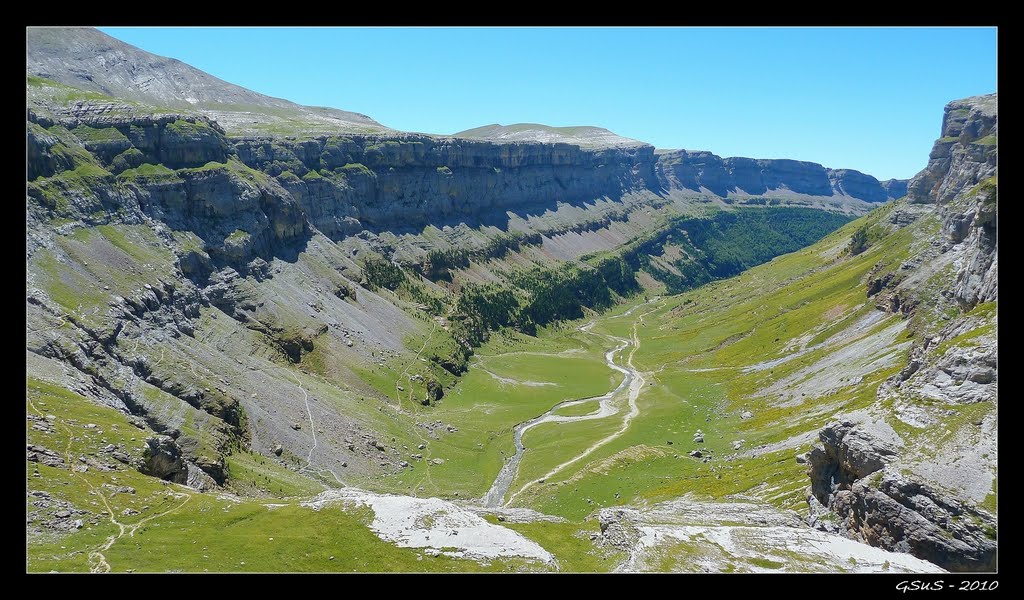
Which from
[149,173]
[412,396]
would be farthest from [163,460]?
[149,173]

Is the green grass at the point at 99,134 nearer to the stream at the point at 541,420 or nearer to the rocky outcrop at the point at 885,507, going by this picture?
the stream at the point at 541,420

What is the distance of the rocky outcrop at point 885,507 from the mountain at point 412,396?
7.3 inches

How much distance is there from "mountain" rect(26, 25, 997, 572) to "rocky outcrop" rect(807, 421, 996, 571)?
18 cm

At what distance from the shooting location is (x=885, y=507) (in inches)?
1756

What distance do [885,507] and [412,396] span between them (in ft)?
308

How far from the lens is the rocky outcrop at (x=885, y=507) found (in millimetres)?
39750

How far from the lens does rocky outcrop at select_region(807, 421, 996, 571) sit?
130 feet

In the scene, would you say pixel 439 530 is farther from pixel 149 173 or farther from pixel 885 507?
pixel 149 173

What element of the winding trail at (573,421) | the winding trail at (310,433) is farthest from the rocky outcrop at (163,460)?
the winding trail at (573,421)

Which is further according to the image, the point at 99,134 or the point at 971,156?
the point at 971,156

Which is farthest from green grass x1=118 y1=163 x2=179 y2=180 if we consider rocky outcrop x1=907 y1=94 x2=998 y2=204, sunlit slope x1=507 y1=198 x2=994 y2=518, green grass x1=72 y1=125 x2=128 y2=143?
rocky outcrop x1=907 y1=94 x2=998 y2=204

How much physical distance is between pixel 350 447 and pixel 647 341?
12451 centimetres

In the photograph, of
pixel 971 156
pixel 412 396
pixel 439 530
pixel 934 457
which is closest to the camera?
pixel 934 457
